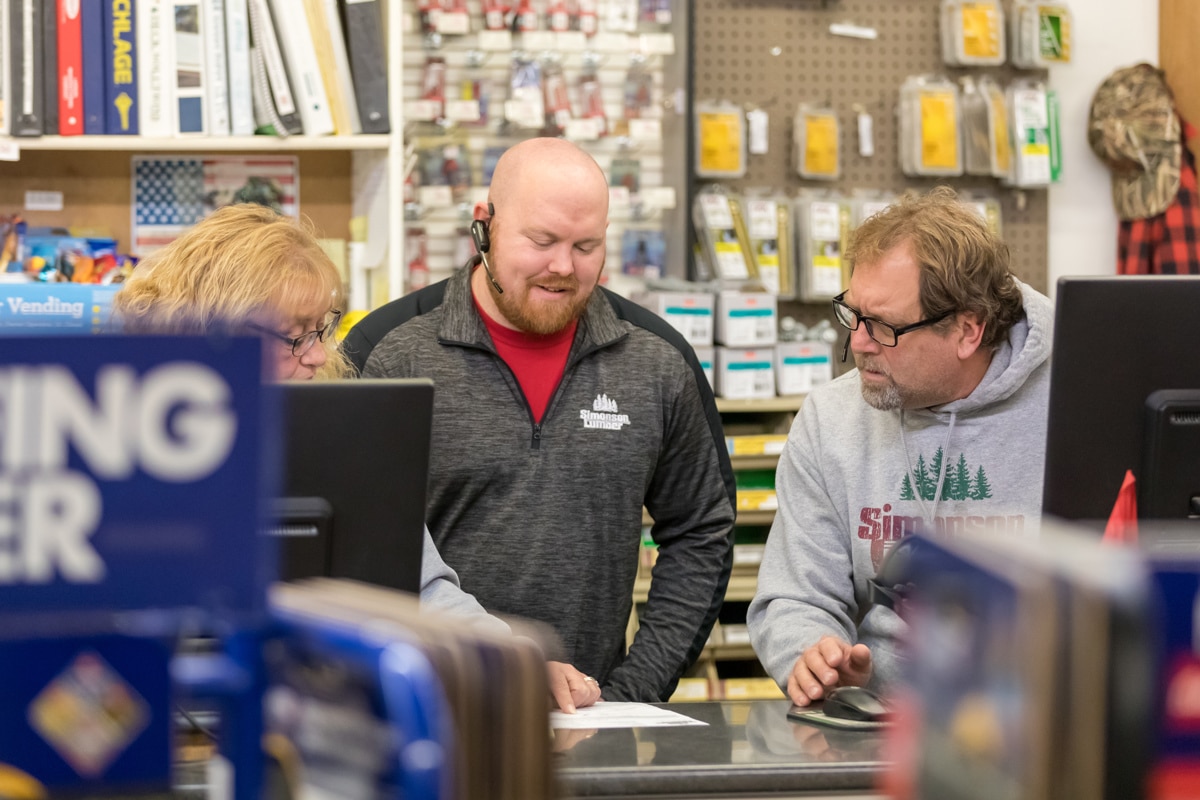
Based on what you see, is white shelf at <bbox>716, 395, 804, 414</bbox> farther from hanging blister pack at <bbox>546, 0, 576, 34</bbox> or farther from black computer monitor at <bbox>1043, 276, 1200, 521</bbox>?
black computer monitor at <bbox>1043, 276, 1200, 521</bbox>

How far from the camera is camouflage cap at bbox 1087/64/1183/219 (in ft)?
15.1

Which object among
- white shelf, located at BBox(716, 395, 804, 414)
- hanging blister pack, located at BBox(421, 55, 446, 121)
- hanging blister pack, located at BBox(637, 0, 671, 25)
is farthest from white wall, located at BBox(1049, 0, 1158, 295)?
hanging blister pack, located at BBox(421, 55, 446, 121)

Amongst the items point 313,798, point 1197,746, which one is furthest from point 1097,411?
point 313,798

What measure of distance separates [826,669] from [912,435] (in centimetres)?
57

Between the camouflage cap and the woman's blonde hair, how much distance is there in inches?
143

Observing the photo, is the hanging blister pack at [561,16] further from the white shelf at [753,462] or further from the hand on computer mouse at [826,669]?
the hand on computer mouse at [826,669]

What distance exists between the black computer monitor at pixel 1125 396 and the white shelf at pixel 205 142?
6.99 ft

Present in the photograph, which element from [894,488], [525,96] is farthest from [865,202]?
[894,488]

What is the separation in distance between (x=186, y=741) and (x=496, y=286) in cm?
135

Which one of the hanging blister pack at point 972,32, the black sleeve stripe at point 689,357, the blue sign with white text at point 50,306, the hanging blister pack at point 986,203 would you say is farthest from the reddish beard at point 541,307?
the hanging blister pack at point 972,32

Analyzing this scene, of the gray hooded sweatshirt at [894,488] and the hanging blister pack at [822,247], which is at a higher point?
the hanging blister pack at [822,247]

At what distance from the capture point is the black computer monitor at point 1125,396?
135 cm

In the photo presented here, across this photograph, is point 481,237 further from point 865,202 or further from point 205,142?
point 865,202

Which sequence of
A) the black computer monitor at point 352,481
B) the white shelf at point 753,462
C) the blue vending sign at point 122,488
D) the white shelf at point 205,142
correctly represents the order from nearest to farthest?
the blue vending sign at point 122,488 < the black computer monitor at point 352,481 < the white shelf at point 205,142 < the white shelf at point 753,462
